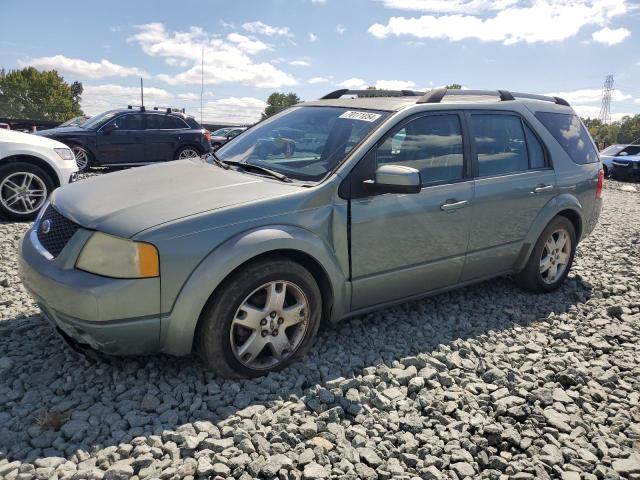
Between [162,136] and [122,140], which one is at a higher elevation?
[162,136]

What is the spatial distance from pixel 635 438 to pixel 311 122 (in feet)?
9.61

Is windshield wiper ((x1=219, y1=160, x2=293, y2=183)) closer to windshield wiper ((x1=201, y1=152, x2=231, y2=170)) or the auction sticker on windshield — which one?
windshield wiper ((x1=201, y1=152, x2=231, y2=170))

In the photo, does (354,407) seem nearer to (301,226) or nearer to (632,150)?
(301,226)

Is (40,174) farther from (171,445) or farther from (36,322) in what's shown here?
(171,445)

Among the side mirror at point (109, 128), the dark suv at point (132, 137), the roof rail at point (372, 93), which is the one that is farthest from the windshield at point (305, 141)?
the side mirror at point (109, 128)

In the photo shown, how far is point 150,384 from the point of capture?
9.73ft

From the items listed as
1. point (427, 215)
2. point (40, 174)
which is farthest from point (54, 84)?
point (427, 215)

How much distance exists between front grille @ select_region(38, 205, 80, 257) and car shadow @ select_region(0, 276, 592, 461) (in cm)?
74

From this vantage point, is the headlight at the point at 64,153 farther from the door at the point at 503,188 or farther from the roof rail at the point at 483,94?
the door at the point at 503,188

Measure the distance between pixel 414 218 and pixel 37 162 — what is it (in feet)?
18.3

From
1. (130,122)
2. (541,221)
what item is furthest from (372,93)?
(130,122)

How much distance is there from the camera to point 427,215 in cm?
362

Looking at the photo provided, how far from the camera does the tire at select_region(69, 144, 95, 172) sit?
476 inches

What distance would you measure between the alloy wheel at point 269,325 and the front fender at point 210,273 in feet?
0.77
